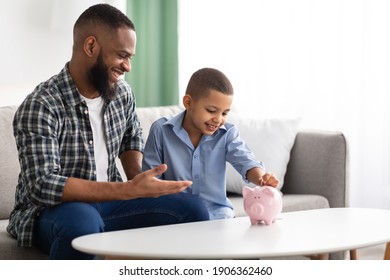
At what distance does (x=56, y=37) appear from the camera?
3.70 m

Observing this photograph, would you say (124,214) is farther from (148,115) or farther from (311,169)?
(311,169)

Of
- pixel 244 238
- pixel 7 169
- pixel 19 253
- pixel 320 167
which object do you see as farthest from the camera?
pixel 320 167

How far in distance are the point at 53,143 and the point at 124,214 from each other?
0.29 metres

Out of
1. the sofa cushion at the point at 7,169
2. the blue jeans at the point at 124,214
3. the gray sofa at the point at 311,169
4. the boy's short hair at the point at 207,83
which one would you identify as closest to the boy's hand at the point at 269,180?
the blue jeans at the point at 124,214

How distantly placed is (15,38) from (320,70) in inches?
54.3

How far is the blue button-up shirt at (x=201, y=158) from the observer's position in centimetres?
244

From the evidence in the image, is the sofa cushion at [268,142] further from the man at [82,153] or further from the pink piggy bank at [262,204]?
the pink piggy bank at [262,204]

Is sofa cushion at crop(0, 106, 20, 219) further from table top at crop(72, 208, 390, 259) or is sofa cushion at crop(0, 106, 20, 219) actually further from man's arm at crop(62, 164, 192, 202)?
table top at crop(72, 208, 390, 259)

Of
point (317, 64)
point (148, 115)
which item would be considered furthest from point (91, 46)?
point (317, 64)

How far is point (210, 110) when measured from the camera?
235cm

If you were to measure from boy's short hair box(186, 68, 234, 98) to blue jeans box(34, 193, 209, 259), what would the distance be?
319 millimetres

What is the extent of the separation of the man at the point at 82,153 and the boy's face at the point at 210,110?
22 centimetres

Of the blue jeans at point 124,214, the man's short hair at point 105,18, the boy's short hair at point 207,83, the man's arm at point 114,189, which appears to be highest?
the man's short hair at point 105,18

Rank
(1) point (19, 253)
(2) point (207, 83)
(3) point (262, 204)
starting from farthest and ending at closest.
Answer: (2) point (207, 83) < (1) point (19, 253) < (3) point (262, 204)
